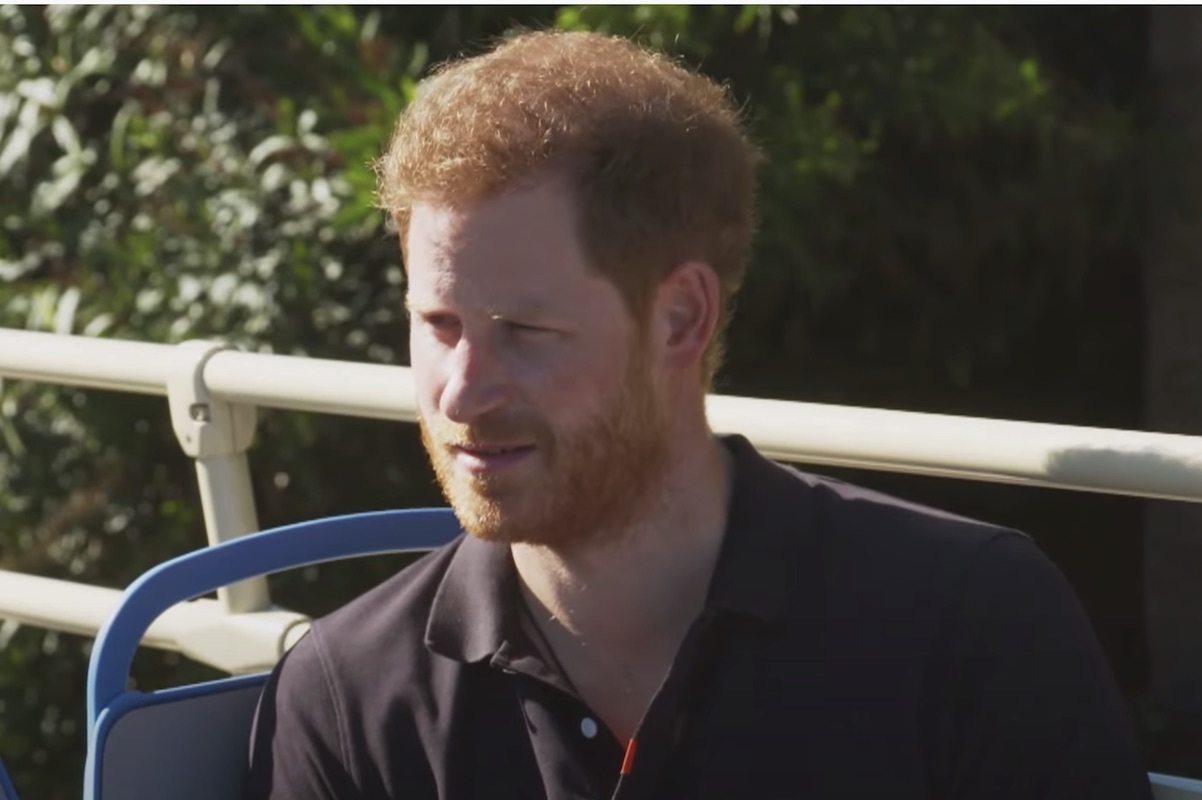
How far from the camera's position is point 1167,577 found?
180 inches

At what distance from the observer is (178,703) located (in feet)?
7.53

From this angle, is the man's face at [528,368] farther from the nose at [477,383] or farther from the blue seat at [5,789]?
the blue seat at [5,789]

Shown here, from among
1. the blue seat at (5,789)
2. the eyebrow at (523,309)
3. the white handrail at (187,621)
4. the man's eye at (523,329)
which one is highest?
the eyebrow at (523,309)

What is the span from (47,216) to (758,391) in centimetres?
143

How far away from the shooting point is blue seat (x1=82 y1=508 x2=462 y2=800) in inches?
89.1

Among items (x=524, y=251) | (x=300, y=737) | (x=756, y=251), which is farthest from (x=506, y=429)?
(x=756, y=251)

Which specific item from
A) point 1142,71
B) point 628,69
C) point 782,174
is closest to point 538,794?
point 628,69

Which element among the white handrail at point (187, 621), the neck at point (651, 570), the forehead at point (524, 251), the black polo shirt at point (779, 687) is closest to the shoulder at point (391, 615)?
the black polo shirt at point (779, 687)

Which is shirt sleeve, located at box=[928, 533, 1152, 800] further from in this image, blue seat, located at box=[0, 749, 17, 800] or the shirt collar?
blue seat, located at box=[0, 749, 17, 800]

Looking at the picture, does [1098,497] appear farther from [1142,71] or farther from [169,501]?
[169,501]

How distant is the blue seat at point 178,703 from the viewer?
7.43 ft

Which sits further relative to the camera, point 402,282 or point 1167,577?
point 1167,577

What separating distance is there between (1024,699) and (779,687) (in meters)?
0.22

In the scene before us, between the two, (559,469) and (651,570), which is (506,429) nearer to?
(559,469)
